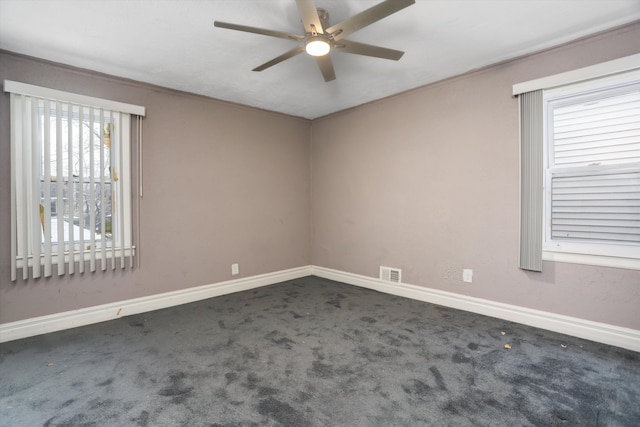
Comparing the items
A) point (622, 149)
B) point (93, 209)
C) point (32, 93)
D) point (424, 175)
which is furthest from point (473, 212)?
point (32, 93)

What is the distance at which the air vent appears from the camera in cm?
382

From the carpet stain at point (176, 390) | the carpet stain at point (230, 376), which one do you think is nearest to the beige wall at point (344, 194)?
the carpet stain at point (176, 390)

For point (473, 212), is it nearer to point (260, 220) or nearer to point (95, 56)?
point (260, 220)

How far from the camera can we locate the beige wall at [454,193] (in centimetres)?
259

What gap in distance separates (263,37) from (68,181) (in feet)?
7.09

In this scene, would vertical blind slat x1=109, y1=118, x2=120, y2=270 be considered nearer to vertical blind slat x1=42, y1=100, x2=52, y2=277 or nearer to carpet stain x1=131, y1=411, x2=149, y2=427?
vertical blind slat x1=42, y1=100, x2=52, y2=277

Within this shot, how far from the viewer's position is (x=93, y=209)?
2.95 m

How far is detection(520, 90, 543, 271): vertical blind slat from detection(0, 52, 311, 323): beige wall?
9.45 feet

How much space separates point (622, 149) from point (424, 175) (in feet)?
5.36

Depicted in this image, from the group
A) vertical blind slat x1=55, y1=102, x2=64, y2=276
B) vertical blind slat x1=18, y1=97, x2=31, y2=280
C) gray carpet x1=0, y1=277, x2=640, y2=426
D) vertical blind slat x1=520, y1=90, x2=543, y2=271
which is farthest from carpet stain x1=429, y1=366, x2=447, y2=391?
vertical blind slat x1=18, y1=97, x2=31, y2=280

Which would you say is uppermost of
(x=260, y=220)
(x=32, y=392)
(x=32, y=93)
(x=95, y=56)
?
(x=95, y=56)

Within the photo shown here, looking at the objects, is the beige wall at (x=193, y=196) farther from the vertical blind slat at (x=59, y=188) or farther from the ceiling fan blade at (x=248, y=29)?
the ceiling fan blade at (x=248, y=29)

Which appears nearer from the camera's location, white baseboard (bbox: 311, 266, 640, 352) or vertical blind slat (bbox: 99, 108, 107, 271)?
white baseboard (bbox: 311, 266, 640, 352)

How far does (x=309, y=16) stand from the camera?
182 cm
